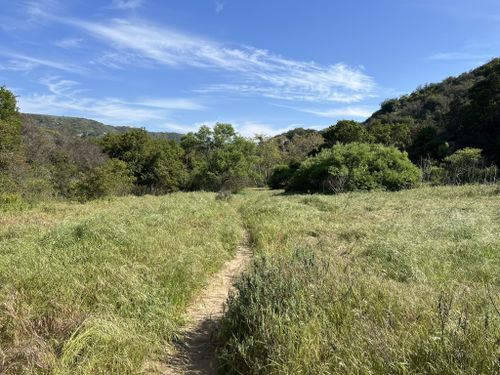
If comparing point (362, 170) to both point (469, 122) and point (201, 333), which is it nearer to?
point (469, 122)

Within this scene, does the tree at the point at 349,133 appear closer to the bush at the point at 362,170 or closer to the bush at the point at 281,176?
the bush at the point at 281,176

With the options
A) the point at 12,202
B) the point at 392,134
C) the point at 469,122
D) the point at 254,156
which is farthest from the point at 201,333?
the point at 392,134

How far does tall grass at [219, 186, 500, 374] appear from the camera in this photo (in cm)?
310

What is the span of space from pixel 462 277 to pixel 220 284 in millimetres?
3946

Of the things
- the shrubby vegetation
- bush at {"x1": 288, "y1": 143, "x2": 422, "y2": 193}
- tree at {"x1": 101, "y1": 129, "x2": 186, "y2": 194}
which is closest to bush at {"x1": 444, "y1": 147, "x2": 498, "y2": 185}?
the shrubby vegetation

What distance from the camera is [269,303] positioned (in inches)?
173

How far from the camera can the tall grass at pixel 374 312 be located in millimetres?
3104

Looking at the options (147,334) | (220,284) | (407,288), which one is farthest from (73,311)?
(407,288)

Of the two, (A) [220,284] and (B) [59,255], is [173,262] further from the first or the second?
(B) [59,255]

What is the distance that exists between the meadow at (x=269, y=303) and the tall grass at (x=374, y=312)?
2 centimetres

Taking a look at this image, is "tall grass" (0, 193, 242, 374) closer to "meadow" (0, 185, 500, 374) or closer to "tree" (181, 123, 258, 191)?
"meadow" (0, 185, 500, 374)

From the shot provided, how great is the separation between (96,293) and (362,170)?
23.9 meters

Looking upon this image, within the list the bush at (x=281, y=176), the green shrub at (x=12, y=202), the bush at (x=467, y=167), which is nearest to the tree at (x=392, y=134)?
the bush at (x=281, y=176)

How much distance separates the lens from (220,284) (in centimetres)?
717
